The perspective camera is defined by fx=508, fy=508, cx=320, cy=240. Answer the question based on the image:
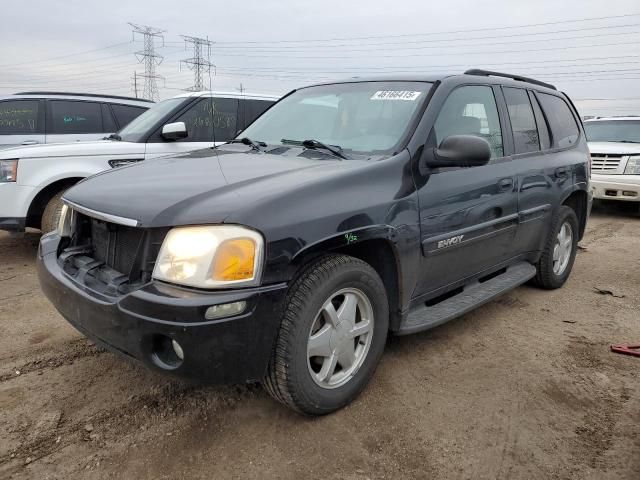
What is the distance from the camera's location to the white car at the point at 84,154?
5.02 meters

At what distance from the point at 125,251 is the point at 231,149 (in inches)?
51.7

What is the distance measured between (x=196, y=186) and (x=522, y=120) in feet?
8.90

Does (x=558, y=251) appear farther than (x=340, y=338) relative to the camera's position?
Yes

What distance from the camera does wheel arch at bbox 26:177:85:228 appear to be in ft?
17.1

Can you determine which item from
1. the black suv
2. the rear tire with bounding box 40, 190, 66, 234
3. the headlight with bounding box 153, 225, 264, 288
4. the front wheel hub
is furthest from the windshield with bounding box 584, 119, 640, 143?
the headlight with bounding box 153, 225, 264, 288

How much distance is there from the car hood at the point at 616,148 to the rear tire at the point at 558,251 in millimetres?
4906

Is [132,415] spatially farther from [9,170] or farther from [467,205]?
[9,170]

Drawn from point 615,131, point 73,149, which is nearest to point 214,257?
point 73,149

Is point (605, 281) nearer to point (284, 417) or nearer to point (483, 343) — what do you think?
point (483, 343)

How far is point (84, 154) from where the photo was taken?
530 centimetres

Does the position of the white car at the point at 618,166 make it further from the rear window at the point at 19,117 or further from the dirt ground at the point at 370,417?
the rear window at the point at 19,117

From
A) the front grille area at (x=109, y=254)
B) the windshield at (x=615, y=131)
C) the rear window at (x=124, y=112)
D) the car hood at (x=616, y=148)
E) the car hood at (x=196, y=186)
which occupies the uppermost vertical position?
the windshield at (x=615, y=131)

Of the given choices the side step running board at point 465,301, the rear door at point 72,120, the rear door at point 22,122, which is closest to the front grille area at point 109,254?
the side step running board at point 465,301

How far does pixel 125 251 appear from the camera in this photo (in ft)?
7.58
